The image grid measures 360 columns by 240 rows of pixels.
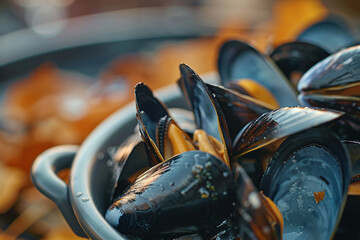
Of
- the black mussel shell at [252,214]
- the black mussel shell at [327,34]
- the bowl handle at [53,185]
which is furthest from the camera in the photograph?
the black mussel shell at [327,34]

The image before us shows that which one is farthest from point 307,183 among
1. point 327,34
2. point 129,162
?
point 327,34

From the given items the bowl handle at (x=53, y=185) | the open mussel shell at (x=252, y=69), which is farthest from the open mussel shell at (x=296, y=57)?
the bowl handle at (x=53, y=185)

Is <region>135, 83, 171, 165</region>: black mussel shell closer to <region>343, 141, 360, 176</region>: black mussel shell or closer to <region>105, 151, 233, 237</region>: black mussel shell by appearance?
<region>105, 151, 233, 237</region>: black mussel shell

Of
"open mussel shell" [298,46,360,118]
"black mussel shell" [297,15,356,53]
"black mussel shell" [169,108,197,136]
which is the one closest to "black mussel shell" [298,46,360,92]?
"open mussel shell" [298,46,360,118]

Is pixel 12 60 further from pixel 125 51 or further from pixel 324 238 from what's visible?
pixel 324 238

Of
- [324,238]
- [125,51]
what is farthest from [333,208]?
[125,51]

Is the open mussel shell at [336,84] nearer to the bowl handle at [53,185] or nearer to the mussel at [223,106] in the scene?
the mussel at [223,106]
